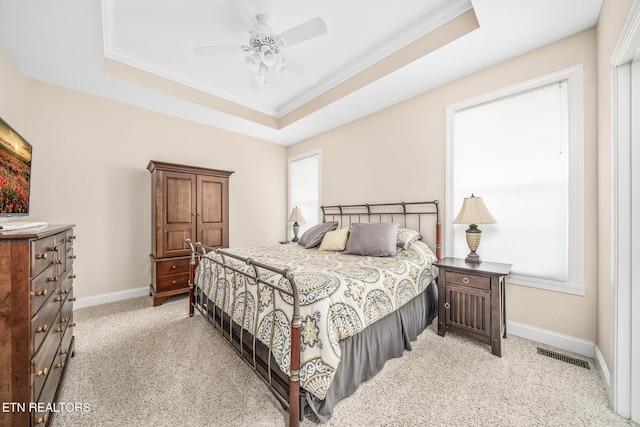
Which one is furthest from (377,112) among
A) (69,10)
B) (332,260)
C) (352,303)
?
(69,10)

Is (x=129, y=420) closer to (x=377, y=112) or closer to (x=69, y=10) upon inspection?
(x=69, y=10)

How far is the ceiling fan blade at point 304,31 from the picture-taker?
6.51 ft

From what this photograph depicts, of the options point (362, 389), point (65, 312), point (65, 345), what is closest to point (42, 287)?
point (65, 312)

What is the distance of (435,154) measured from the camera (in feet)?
9.85

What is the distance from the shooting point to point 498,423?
1410 mm

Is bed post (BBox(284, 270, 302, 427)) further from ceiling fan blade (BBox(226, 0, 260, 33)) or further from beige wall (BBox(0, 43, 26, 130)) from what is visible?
beige wall (BBox(0, 43, 26, 130))

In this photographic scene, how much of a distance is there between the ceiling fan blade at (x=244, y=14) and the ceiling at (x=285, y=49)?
0.14 m

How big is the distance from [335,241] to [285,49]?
2332 mm

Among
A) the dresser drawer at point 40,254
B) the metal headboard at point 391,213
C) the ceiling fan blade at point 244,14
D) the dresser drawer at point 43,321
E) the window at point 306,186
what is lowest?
the dresser drawer at point 43,321

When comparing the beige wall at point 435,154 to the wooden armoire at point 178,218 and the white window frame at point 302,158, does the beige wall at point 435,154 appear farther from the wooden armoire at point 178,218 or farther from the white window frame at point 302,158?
the wooden armoire at point 178,218

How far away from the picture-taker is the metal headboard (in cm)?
304

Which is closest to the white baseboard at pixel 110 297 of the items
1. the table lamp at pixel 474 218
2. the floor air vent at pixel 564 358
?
the table lamp at pixel 474 218

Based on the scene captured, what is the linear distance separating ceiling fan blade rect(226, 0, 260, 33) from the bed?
1872 millimetres

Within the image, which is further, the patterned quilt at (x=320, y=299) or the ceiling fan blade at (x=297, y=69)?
the ceiling fan blade at (x=297, y=69)
